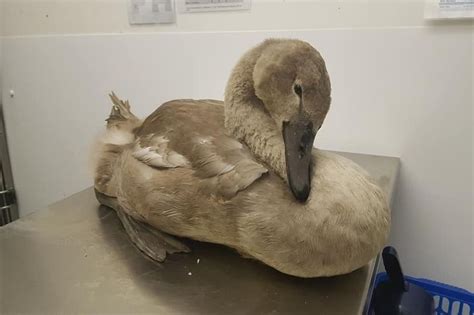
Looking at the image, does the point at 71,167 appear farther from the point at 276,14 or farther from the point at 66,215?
the point at 276,14

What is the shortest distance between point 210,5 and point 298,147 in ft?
2.10

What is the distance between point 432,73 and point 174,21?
2.12 feet

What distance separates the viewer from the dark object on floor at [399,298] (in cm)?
69

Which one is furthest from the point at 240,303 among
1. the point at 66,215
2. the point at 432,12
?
the point at 432,12

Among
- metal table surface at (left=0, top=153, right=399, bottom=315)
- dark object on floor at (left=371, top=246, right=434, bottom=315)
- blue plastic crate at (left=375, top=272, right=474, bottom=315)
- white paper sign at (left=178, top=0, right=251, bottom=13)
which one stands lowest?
blue plastic crate at (left=375, top=272, right=474, bottom=315)

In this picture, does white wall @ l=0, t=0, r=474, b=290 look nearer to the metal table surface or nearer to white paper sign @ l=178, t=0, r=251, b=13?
white paper sign @ l=178, t=0, r=251, b=13

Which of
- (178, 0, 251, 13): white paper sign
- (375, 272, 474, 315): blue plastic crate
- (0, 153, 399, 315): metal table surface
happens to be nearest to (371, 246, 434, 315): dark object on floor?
(375, 272, 474, 315): blue plastic crate

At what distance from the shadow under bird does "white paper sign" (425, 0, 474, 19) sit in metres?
0.46

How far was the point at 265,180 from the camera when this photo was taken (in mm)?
510

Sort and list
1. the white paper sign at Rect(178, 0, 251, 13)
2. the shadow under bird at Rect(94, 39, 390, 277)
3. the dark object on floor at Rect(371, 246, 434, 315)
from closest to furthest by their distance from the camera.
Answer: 1. the shadow under bird at Rect(94, 39, 390, 277)
2. the dark object on floor at Rect(371, 246, 434, 315)
3. the white paper sign at Rect(178, 0, 251, 13)

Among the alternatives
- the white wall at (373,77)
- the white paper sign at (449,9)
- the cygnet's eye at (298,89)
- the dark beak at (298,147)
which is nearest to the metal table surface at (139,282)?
the dark beak at (298,147)

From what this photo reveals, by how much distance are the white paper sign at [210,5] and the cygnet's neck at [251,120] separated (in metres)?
0.47

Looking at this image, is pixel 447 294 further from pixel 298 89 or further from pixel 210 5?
pixel 210 5

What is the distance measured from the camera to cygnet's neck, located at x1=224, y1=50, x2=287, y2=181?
1.78 feet
